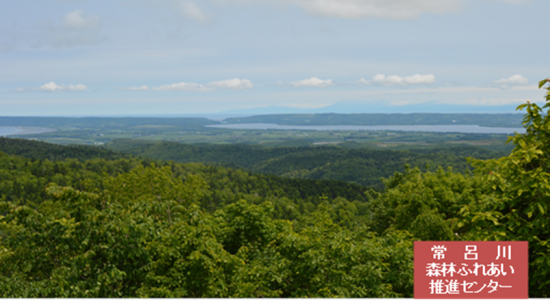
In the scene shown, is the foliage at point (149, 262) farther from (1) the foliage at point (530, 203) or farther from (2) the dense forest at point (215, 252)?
(1) the foliage at point (530, 203)

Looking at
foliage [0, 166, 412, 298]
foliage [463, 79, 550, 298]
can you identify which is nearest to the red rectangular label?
foliage [463, 79, 550, 298]

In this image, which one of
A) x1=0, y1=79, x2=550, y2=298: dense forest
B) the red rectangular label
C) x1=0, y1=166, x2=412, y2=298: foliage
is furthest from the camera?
x1=0, y1=166, x2=412, y2=298: foliage

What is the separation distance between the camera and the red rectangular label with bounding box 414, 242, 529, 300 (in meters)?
8.43

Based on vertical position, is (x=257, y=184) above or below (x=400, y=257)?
below

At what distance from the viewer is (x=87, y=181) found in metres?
23.0

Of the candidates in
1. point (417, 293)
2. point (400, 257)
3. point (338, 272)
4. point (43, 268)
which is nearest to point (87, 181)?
point (43, 268)

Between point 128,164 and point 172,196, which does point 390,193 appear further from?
point 128,164

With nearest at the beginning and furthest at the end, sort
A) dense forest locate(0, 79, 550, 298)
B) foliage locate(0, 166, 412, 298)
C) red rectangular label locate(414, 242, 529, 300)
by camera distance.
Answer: red rectangular label locate(414, 242, 529, 300) < dense forest locate(0, 79, 550, 298) < foliage locate(0, 166, 412, 298)

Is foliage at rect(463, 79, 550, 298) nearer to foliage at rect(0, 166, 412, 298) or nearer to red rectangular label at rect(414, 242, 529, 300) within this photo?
red rectangular label at rect(414, 242, 529, 300)

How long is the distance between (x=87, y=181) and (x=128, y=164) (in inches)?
5427

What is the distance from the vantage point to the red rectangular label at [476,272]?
8430mm

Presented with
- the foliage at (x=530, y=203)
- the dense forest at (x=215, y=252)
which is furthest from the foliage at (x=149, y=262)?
the foliage at (x=530, y=203)

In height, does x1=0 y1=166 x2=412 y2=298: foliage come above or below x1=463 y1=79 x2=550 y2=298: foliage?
below

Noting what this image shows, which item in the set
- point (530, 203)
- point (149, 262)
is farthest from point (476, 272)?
point (149, 262)
